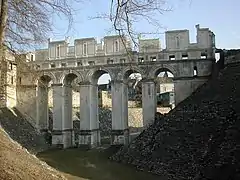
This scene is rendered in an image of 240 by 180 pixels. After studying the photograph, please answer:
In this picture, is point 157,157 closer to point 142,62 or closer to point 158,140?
point 158,140

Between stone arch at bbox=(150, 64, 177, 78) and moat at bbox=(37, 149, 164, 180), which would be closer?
moat at bbox=(37, 149, 164, 180)

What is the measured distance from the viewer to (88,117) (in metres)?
31.4

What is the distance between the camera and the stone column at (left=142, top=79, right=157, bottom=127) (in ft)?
98.1

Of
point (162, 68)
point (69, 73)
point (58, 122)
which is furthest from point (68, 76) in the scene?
point (162, 68)

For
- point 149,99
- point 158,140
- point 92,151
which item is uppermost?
point 149,99

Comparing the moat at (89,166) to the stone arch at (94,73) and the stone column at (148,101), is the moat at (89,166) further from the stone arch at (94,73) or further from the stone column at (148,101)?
the stone arch at (94,73)

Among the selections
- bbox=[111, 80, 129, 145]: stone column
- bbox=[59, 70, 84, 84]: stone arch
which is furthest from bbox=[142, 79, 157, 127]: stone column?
bbox=[59, 70, 84, 84]: stone arch

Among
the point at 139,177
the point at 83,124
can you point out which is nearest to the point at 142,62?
the point at 83,124

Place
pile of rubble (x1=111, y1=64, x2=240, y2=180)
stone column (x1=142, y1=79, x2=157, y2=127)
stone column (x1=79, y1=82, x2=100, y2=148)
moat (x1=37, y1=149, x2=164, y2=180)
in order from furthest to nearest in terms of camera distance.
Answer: stone column (x1=79, y1=82, x2=100, y2=148) < stone column (x1=142, y1=79, x2=157, y2=127) < moat (x1=37, y1=149, x2=164, y2=180) < pile of rubble (x1=111, y1=64, x2=240, y2=180)

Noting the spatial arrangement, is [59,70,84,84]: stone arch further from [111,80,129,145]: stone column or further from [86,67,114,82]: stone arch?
[111,80,129,145]: stone column

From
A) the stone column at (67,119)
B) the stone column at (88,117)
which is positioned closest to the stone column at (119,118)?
the stone column at (88,117)

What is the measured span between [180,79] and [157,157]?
37.8 ft

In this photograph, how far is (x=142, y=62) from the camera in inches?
1200

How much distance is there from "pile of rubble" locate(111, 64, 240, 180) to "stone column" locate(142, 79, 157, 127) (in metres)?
4.18
